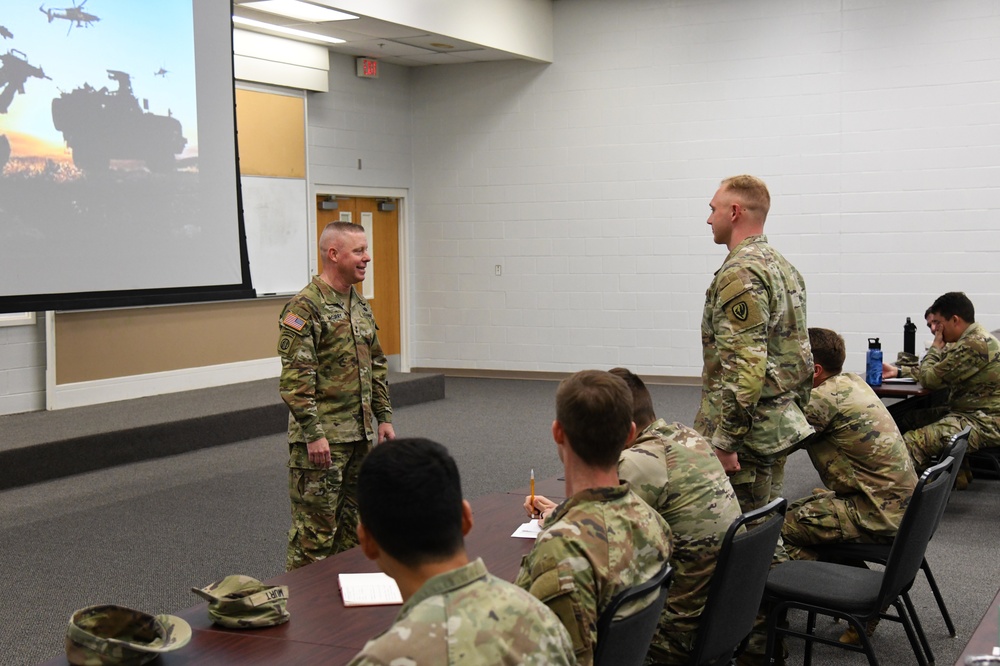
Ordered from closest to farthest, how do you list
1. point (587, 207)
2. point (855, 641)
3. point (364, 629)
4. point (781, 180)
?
point (364, 629) → point (855, 641) → point (781, 180) → point (587, 207)

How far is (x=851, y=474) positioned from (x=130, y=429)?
481 cm

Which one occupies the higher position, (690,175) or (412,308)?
(690,175)

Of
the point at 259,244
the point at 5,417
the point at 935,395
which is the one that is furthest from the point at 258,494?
the point at 935,395

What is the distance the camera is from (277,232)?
358 inches

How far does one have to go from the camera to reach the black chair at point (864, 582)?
2.88m

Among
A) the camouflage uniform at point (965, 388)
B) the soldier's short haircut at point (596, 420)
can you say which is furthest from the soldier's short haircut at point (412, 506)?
the camouflage uniform at point (965, 388)

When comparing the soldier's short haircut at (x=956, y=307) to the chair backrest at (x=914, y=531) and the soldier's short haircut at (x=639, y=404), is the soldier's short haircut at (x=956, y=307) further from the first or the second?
the soldier's short haircut at (x=639, y=404)

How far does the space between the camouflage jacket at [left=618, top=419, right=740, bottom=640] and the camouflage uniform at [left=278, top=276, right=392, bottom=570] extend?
1.58 meters

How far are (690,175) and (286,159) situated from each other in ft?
12.4

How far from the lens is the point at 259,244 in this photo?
8922 mm

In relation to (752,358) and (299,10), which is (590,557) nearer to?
(752,358)

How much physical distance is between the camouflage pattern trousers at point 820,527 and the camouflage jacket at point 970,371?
2067 mm

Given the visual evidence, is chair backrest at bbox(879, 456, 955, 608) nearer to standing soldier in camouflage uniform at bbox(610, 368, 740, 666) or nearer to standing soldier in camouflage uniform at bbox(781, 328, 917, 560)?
standing soldier in camouflage uniform at bbox(781, 328, 917, 560)

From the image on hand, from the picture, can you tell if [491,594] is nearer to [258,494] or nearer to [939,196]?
[258,494]
